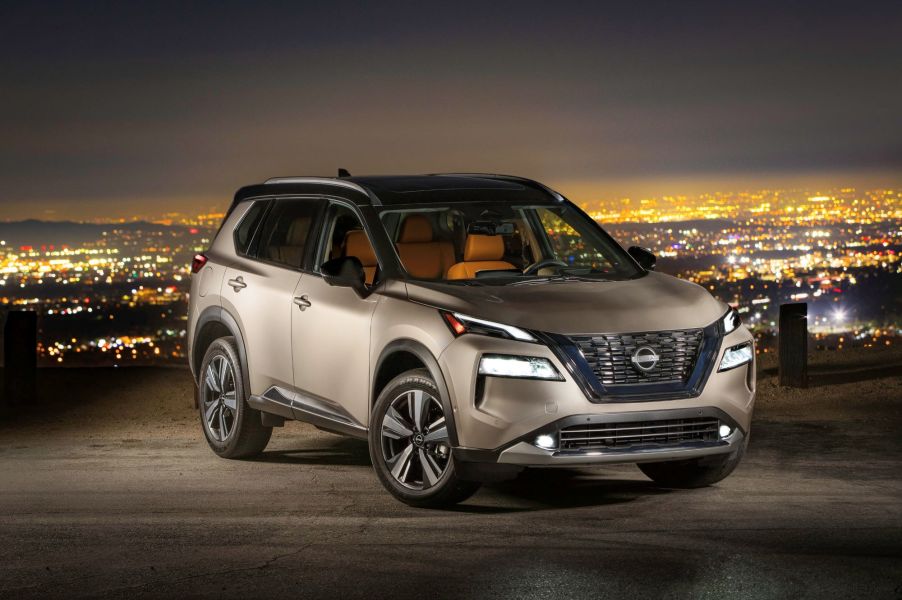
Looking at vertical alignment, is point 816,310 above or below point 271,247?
below

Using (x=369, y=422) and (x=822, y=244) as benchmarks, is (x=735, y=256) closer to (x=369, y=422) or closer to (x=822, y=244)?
(x=822, y=244)

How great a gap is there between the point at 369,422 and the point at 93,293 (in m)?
37.3

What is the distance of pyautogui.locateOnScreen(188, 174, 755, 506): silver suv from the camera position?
7914 mm

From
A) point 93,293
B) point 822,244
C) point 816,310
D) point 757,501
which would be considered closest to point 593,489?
point 757,501

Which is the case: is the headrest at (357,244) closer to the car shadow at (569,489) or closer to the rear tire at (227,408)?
the rear tire at (227,408)

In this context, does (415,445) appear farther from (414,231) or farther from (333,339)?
(414,231)

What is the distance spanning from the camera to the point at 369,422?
8.80 metres

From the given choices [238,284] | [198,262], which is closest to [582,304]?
[238,284]

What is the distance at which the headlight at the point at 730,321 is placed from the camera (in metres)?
8.51

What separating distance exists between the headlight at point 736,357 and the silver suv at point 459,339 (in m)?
0.02

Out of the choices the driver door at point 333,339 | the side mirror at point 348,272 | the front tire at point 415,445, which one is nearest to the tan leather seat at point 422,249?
the driver door at point 333,339

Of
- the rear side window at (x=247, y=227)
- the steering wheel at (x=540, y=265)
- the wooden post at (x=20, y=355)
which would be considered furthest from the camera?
the wooden post at (x=20, y=355)

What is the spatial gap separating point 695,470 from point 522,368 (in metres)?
1.79

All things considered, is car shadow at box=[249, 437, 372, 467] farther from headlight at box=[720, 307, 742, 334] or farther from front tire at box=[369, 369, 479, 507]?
headlight at box=[720, 307, 742, 334]
